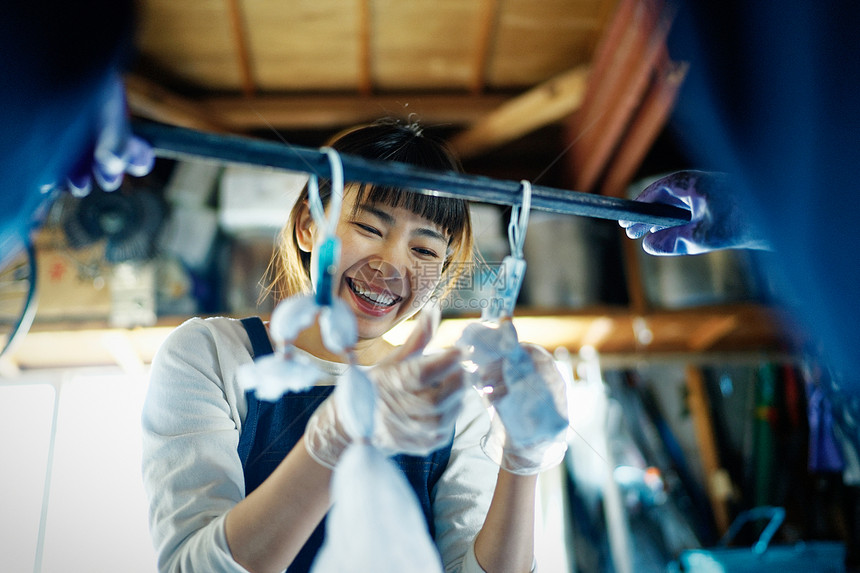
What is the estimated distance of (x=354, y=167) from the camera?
1.95 ft

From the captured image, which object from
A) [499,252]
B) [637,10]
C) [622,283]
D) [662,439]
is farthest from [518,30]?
[662,439]

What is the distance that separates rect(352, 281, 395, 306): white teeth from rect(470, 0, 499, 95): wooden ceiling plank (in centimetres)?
169

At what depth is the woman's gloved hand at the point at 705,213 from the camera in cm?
77

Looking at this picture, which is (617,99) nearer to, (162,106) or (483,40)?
(483,40)

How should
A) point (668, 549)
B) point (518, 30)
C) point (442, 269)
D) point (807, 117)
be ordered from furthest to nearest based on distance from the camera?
point (518, 30) → point (668, 549) → point (442, 269) → point (807, 117)

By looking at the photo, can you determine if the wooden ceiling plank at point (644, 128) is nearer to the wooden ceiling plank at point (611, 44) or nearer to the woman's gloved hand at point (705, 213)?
the wooden ceiling plank at point (611, 44)

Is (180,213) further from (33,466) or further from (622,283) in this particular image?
(622,283)

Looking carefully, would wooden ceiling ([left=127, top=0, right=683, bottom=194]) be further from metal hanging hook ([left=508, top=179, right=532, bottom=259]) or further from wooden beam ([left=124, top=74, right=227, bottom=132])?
metal hanging hook ([left=508, top=179, right=532, bottom=259])

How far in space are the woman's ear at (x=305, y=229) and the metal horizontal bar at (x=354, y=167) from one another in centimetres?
33

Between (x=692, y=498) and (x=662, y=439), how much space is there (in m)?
0.24

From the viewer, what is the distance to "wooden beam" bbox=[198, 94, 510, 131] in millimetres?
2559

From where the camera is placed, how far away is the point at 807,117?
0.60 metres

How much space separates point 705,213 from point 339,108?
2.03 meters

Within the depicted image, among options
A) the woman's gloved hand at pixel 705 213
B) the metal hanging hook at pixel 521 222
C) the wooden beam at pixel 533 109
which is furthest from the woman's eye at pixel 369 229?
the wooden beam at pixel 533 109
